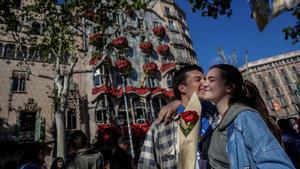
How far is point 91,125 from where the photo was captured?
74.5 ft

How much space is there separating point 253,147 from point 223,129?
34 cm

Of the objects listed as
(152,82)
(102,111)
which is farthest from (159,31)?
(102,111)

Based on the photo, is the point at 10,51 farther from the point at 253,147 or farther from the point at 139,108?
the point at 253,147

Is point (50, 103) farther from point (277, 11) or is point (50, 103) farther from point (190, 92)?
point (277, 11)

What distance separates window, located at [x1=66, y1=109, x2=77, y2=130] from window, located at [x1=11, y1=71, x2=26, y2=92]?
4833 millimetres

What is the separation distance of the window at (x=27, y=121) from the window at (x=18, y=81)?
2.49m

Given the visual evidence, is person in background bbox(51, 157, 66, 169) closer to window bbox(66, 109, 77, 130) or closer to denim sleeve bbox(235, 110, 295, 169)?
denim sleeve bbox(235, 110, 295, 169)

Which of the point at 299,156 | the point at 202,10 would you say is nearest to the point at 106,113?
the point at 202,10

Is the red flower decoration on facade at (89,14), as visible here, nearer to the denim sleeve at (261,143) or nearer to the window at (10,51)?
the window at (10,51)

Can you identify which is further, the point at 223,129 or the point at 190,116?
the point at 190,116

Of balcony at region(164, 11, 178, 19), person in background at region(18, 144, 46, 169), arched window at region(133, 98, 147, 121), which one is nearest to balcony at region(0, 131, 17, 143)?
arched window at region(133, 98, 147, 121)

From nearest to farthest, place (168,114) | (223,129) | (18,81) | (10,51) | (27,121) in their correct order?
(223,129) → (168,114) → (27,121) → (18,81) → (10,51)

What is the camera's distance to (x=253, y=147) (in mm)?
1726

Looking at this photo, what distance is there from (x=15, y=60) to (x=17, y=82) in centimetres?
244
